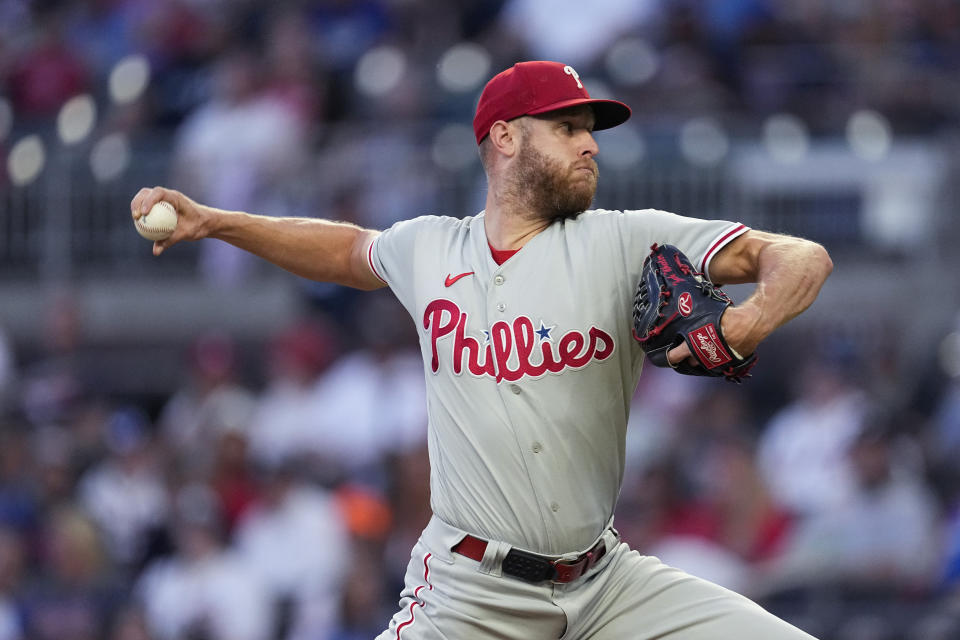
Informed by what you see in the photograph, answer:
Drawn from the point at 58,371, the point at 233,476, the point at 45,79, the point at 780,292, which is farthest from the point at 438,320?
the point at 45,79

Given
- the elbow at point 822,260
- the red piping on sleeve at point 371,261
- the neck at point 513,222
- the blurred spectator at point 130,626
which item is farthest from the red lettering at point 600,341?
the blurred spectator at point 130,626

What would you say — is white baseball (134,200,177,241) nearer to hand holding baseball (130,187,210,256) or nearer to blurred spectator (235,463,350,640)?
hand holding baseball (130,187,210,256)

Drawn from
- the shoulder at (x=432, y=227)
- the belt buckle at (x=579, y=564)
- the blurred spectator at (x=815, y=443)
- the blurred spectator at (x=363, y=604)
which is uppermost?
the shoulder at (x=432, y=227)

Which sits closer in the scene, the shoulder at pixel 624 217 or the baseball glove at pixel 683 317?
the baseball glove at pixel 683 317

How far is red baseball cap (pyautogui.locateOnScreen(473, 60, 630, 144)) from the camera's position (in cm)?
406

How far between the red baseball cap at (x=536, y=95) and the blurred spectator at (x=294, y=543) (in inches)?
171

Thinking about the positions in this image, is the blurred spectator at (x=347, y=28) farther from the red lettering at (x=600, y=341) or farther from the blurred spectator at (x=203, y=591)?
the red lettering at (x=600, y=341)

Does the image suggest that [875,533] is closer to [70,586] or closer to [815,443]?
[815,443]

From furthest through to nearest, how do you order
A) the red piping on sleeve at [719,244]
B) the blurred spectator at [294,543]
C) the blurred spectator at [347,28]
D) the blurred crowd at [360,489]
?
the blurred spectator at [347,28]
the blurred spectator at [294,543]
the blurred crowd at [360,489]
the red piping on sleeve at [719,244]

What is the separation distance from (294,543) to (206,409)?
150 centimetres

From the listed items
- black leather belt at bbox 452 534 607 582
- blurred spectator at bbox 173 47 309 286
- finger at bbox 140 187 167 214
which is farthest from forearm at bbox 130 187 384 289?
blurred spectator at bbox 173 47 309 286

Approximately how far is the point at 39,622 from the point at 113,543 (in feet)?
2.38

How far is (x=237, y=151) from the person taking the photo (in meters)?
10.4

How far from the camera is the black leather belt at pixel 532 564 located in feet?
12.8
